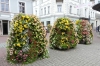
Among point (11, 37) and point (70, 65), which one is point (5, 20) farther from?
point (70, 65)

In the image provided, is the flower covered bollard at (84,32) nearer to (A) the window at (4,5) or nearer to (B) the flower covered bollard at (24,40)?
(B) the flower covered bollard at (24,40)

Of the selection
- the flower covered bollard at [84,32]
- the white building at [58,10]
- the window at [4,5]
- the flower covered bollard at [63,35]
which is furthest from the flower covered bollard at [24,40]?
the white building at [58,10]

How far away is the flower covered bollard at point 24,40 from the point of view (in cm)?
465

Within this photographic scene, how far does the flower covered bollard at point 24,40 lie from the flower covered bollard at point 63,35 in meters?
2.07

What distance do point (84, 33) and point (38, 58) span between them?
5.34m

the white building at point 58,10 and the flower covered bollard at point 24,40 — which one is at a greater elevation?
the white building at point 58,10

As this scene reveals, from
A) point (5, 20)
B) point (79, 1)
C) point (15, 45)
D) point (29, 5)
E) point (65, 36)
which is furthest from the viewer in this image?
point (79, 1)

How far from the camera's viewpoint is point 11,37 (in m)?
4.73

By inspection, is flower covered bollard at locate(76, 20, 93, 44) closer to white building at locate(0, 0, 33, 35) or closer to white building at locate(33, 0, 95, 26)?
white building at locate(0, 0, 33, 35)

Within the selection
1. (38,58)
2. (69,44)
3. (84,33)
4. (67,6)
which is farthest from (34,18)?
(67,6)

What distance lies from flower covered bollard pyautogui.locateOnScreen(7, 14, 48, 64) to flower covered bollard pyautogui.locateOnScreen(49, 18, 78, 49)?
2072mm

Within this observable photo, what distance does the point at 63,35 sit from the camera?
6938mm

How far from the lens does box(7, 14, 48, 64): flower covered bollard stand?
465 centimetres

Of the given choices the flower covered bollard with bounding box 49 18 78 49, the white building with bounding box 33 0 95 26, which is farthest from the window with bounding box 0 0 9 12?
the flower covered bollard with bounding box 49 18 78 49
